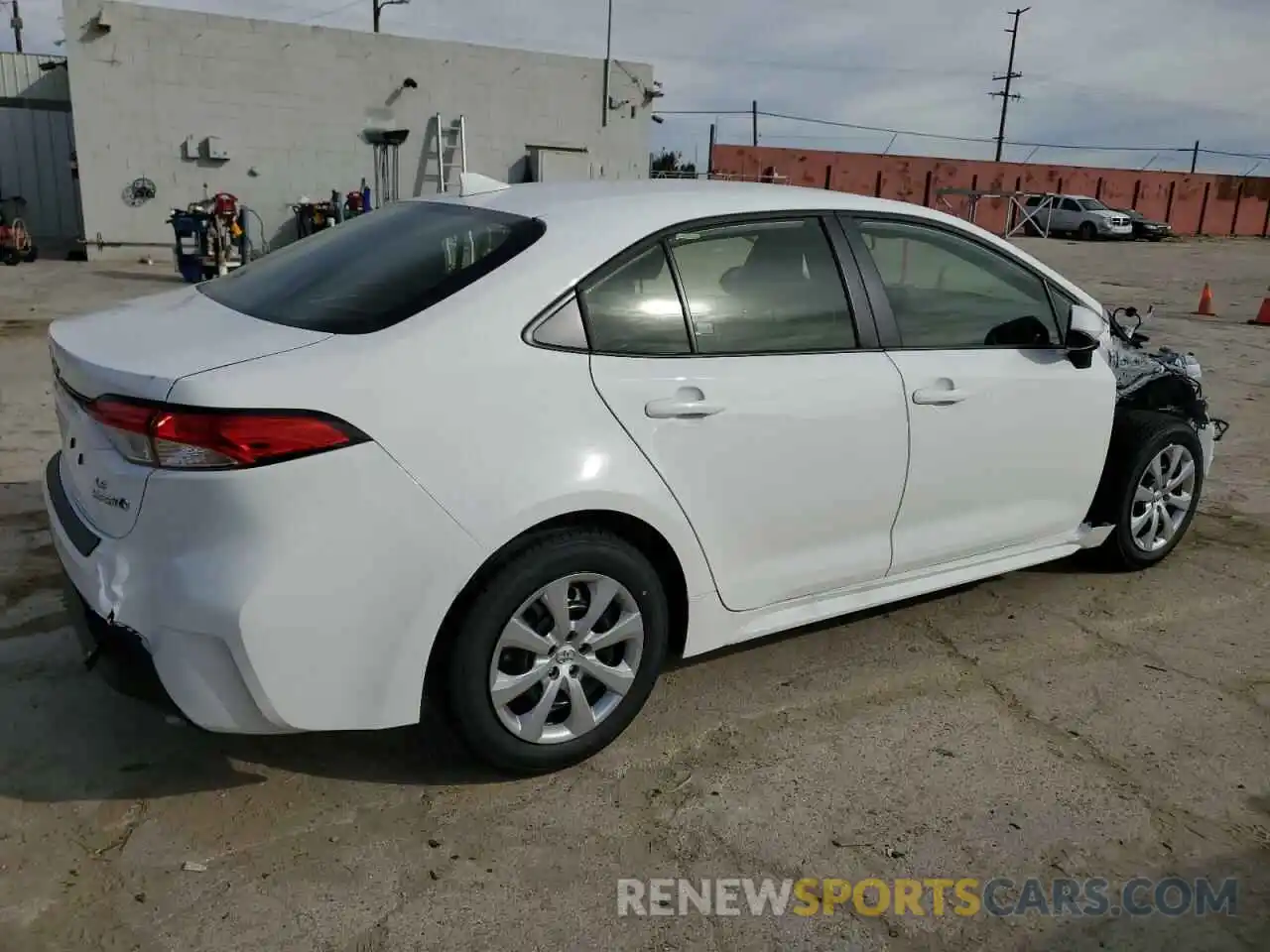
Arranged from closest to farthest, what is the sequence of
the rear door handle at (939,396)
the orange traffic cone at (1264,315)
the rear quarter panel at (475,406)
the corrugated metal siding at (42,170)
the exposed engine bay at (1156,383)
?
1. the rear quarter panel at (475,406)
2. the rear door handle at (939,396)
3. the exposed engine bay at (1156,383)
4. the orange traffic cone at (1264,315)
5. the corrugated metal siding at (42,170)

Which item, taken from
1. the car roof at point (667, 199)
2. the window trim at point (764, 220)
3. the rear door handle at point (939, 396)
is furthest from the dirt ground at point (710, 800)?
the car roof at point (667, 199)

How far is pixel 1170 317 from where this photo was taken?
14.6 m

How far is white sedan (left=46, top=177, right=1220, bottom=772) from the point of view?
240cm

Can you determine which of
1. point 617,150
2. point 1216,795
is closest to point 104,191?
point 617,150

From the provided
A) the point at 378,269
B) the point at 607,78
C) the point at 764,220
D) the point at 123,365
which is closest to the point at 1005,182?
the point at 607,78

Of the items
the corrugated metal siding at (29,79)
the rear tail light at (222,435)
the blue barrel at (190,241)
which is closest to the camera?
the rear tail light at (222,435)

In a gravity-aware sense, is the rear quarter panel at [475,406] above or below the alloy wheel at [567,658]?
above

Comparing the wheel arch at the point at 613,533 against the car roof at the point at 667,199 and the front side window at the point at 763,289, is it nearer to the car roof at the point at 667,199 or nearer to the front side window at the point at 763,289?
the front side window at the point at 763,289

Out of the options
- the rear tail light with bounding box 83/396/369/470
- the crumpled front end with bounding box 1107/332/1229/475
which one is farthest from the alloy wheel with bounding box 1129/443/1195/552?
the rear tail light with bounding box 83/396/369/470

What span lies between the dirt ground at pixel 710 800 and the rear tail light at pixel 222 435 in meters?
1.02

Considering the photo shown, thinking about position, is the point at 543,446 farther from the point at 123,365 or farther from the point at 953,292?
the point at 953,292

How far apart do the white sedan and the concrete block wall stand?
18.3 meters

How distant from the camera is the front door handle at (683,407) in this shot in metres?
2.88

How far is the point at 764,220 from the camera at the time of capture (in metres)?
3.30
